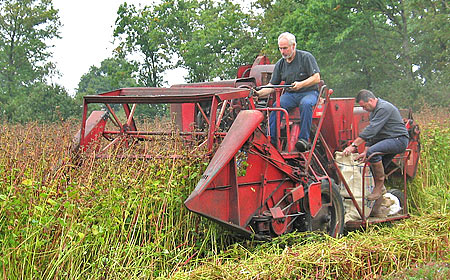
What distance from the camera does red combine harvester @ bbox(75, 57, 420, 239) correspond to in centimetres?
519

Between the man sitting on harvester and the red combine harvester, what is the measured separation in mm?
223

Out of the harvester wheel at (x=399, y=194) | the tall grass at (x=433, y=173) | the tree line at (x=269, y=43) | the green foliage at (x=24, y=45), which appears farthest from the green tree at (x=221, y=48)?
the harvester wheel at (x=399, y=194)

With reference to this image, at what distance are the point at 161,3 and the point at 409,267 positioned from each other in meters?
26.8

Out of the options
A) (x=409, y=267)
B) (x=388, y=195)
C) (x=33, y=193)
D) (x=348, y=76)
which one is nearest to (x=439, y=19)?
(x=348, y=76)

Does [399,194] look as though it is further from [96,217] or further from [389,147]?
[96,217]

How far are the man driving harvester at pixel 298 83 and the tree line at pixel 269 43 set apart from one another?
14.9 metres

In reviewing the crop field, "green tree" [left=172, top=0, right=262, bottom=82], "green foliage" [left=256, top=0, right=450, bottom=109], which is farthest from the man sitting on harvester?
"green tree" [left=172, top=0, right=262, bottom=82]

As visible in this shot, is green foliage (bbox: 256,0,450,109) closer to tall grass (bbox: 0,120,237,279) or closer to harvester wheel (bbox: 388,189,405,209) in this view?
harvester wheel (bbox: 388,189,405,209)

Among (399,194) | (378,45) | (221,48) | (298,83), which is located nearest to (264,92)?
(298,83)

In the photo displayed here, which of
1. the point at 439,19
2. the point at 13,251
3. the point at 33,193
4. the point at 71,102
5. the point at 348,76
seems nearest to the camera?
the point at 13,251

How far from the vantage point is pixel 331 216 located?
22.5ft

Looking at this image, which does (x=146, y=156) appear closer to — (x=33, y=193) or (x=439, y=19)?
(x=33, y=193)

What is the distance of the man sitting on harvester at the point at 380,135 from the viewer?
755 cm

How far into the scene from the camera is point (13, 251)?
4180mm
